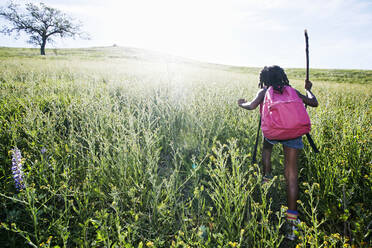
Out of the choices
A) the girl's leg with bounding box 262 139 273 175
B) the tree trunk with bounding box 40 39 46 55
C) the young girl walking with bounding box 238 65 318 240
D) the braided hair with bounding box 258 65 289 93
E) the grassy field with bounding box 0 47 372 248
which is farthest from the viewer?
the tree trunk with bounding box 40 39 46 55

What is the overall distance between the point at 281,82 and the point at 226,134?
1.36m

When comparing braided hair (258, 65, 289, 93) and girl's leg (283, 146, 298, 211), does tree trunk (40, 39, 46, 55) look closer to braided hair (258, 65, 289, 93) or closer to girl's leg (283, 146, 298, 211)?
braided hair (258, 65, 289, 93)

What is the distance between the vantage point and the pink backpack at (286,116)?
193cm

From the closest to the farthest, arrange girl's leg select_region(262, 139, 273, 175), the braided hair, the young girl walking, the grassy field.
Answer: the grassy field < the young girl walking < the braided hair < girl's leg select_region(262, 139, 273, 175)

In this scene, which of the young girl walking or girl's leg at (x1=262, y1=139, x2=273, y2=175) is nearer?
the young girl walking

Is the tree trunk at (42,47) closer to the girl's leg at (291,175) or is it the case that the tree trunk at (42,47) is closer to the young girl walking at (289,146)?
the young girl walking at (289,146)

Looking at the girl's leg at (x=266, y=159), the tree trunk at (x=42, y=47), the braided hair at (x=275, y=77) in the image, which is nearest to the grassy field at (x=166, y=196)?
the girl's leg at (x=266, y=159)

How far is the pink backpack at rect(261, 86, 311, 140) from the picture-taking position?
75.8 inches

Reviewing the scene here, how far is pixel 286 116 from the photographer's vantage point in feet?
6.35

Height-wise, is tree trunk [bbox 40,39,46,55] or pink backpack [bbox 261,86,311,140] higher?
tree trunk [bbox 40,39,46,55]

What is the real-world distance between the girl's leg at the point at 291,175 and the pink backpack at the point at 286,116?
0.60 ft

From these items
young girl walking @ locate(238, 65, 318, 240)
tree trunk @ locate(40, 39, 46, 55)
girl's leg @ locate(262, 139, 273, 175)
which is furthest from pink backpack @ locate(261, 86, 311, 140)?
tree trunk @ locate(40, 39, 46, 55)

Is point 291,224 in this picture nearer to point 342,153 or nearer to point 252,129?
point 342,153

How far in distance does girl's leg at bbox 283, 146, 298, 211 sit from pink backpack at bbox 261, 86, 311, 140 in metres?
0.18
